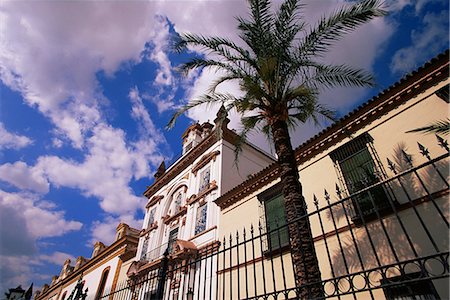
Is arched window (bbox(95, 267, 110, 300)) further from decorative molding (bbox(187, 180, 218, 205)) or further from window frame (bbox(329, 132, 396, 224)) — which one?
window frame (bbox(329, 132, 396, 224))

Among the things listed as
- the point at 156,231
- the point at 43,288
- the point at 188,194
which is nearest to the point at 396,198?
the point at 188,194

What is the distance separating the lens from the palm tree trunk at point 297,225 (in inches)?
160

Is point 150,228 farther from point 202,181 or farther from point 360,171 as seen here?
point 360,171

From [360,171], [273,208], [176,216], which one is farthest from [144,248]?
[360,171]

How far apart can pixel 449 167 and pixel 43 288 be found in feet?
175

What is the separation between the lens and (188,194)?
15.7 meters

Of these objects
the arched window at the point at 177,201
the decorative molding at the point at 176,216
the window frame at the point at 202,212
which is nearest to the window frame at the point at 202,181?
the window frame at the point at 202,212

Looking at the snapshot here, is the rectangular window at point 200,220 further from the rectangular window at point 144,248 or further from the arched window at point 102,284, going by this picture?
the arched window at point 102,284

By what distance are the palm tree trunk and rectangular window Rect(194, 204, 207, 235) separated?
8.44 m

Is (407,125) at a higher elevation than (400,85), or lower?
lower

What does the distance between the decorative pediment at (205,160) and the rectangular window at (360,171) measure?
7426 mm

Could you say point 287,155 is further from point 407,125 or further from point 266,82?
point 407,125

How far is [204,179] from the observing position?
15.1 metres

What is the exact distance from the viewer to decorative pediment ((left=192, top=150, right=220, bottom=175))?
14.7m
